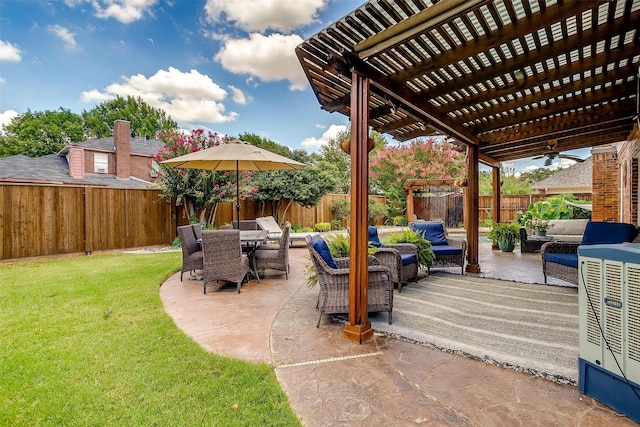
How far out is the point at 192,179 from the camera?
9.20m

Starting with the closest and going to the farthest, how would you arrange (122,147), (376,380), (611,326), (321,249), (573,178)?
(611,326), (376,380), (321,249), (573,178), (122,147)

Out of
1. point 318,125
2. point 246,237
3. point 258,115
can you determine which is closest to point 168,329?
point 246,237

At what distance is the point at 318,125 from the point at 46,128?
68.3ft

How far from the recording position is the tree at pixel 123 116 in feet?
90.0

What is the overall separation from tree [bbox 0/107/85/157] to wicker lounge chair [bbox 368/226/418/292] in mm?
27394

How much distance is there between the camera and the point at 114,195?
848cm

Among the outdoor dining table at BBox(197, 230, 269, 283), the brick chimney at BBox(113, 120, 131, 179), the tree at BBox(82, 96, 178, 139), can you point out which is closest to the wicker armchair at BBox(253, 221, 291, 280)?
the outdoor dining table at BBox(197, 230, 269, 283)

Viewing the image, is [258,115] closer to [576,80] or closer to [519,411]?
[576,80]

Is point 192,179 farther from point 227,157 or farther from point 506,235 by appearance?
point 506,235

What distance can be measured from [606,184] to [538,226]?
2478mm

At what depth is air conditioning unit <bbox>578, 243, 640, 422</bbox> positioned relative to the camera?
68.6 inches

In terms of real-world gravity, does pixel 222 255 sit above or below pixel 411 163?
below

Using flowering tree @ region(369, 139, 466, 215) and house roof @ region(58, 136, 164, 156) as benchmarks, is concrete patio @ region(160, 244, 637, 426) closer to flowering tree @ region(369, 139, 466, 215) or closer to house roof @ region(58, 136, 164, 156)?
flowering tree @ region(369, 139, 466, 215)

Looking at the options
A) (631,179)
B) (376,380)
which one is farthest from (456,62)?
(631,179)
